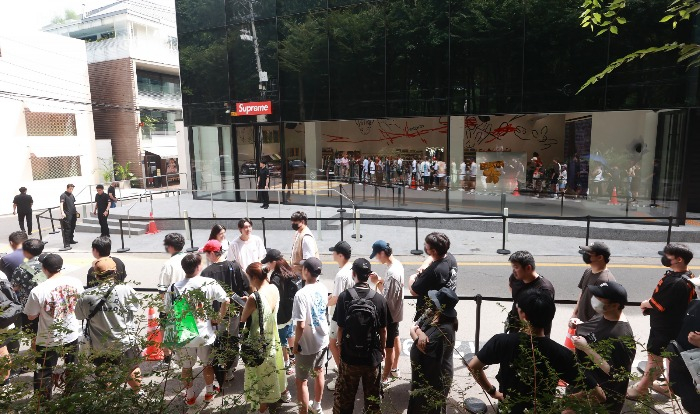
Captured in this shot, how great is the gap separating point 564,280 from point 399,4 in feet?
38.2

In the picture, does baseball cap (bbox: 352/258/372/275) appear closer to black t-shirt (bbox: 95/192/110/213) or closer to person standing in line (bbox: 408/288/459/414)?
person standing in line (bbox: 408/288/459/414)

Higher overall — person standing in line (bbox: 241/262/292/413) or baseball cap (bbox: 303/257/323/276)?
baseball cap (bbox: 303/257/323/276)

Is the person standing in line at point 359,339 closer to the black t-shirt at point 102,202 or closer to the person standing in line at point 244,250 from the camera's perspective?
the person standing in line at point 244,250

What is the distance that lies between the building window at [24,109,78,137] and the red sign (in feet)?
47.9

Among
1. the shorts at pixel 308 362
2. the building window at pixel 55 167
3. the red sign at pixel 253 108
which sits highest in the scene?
the red sign at pixel 253 108

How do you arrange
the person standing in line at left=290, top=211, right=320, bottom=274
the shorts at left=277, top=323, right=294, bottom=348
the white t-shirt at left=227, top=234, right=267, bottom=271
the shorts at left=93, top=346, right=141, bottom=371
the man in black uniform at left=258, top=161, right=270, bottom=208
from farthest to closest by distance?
the man in black uniform at left=258, top=161, right=270, bottom=208
the white t-shirt at left=227, top=234, right=267, bottom=271
the person standing in line at left=290, top=211, right=320, bottom=274
the shorts at left=277, top=323, right=294, bottom=348
the shorts at left=93, top=346, right=141, bottom=371

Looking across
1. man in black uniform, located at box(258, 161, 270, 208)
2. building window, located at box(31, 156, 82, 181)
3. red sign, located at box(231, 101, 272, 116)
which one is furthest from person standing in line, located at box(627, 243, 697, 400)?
building window, located at box(31, 156, 82, 181)

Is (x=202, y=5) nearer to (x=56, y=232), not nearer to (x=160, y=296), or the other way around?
(x=56, y=232)

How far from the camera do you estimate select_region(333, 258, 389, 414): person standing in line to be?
4109mm

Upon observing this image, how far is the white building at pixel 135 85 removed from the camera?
3366cm

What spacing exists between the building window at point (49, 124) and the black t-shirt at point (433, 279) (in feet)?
95.3

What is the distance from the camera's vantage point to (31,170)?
26.4 metres

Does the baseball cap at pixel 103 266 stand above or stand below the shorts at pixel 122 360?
above

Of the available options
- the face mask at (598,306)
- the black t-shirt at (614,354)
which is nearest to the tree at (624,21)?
the face mask at (598,306)
